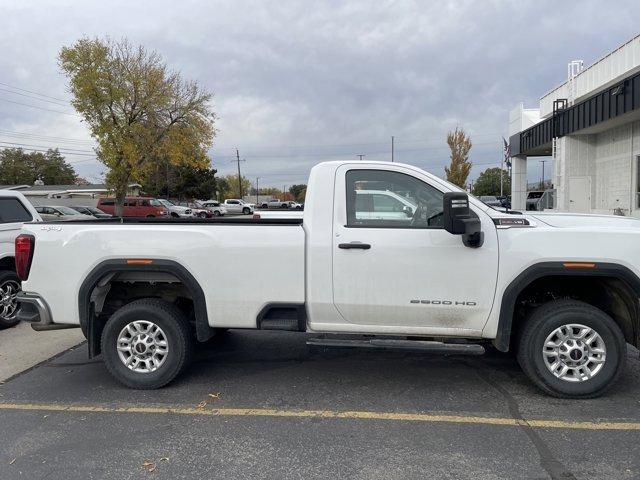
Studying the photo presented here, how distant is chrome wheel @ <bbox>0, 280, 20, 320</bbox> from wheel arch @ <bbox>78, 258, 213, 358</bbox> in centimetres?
304

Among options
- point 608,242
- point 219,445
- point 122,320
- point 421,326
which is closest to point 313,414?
point 219,445

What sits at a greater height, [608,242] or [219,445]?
[608,242]

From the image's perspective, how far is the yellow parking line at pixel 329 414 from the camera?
12.9 ft

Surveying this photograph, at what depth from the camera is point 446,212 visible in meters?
4.05

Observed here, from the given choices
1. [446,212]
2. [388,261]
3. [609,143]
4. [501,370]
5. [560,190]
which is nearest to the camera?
[446,212]

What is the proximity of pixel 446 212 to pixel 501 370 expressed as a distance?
6.65ft

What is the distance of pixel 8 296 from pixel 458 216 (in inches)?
237

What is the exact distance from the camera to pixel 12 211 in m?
7.43

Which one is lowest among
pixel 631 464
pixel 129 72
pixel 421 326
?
pixel 631 464

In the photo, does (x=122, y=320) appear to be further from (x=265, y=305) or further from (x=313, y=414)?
(x=313, y=414)

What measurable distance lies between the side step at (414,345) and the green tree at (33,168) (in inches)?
3588

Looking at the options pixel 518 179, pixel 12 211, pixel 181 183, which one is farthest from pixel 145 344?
pixel 181 183

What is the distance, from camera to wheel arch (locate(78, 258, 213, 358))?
4543 mm

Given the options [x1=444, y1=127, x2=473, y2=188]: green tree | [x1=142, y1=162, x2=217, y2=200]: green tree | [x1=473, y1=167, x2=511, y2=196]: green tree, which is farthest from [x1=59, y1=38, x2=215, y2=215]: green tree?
[x1=473, y1=167, x2=511, y2=196]: green tree
